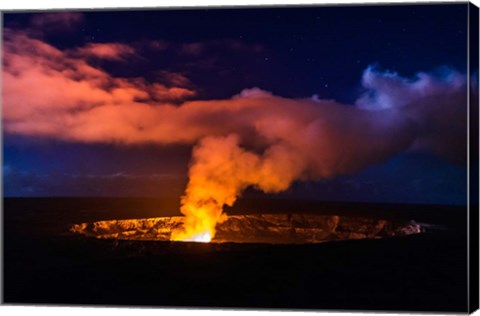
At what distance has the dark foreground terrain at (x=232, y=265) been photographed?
57.9ft

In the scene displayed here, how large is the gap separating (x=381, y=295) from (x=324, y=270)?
88 cm

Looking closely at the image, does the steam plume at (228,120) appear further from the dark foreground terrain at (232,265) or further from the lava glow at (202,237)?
the dark foreground terrain at (232,265)

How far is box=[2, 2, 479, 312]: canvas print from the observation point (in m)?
17.7

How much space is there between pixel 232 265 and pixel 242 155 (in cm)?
161

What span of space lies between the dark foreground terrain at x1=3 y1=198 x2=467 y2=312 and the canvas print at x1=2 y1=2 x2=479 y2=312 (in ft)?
0.08

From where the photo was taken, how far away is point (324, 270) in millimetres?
17797

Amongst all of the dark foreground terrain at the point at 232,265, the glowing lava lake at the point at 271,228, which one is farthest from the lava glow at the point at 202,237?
the dark foreground terrain at the point at 232,265

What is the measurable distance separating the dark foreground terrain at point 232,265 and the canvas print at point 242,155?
1.0 inches

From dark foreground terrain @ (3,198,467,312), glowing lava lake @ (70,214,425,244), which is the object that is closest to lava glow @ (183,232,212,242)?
glowing lava lake @ (70,214,425,244)

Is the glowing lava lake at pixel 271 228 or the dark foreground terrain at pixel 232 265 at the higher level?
the glowing lava lake at pixel 271 228

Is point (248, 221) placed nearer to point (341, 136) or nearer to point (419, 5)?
point (341, 136)

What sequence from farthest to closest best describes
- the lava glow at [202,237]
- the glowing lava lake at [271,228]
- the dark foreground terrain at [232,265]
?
the lava glow at [202,237], the glowing lava lake at [271,228], the dark foreground terrain at [232,265]

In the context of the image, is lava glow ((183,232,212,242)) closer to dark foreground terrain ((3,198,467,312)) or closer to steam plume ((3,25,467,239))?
steam plume ((3,25,467,239))

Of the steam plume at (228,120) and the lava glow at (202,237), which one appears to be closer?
the steam plume at (228,120)
